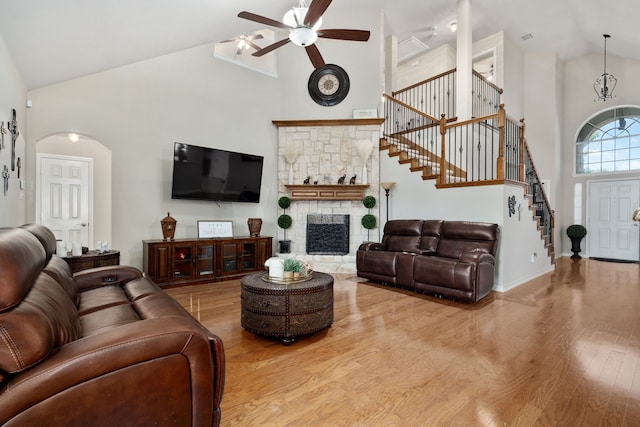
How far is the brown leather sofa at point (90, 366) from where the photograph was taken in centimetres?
105

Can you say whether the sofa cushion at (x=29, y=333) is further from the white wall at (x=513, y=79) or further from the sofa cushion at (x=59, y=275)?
the white wall at (x=513, y=79)

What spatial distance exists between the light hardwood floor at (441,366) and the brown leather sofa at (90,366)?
0.55 metres

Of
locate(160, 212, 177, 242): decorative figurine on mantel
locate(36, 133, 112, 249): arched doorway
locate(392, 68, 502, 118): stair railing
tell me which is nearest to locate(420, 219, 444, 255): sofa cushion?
locate(392, 68, 502, 118): stair railing

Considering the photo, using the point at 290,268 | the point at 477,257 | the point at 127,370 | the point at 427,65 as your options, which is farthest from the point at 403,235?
the point at 427,65

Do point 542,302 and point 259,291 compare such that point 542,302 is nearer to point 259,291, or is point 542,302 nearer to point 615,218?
point 259,291

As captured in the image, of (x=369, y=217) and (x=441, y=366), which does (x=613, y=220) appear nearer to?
(x=369, y=217)

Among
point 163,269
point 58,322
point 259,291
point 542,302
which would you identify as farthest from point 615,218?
point 58,322

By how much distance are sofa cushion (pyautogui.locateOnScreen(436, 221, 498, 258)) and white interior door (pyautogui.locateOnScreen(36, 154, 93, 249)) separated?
5.60m

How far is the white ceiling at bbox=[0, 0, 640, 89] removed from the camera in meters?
2.86

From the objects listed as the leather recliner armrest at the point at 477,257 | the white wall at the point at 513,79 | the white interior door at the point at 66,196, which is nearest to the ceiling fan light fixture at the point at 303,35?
the leather recliner armrest at the point at 477,257

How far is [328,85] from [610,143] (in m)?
6.79

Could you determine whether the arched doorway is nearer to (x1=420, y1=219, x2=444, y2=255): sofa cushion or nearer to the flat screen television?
the flat screen television

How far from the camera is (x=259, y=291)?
275 centimetres

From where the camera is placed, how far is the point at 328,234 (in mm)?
6305
